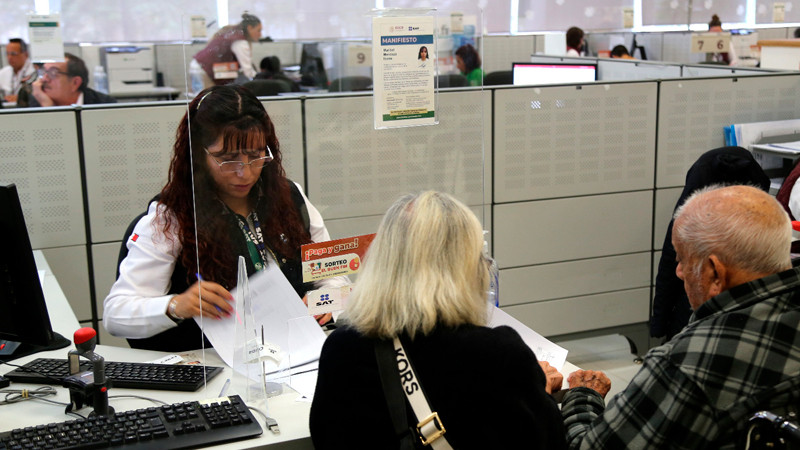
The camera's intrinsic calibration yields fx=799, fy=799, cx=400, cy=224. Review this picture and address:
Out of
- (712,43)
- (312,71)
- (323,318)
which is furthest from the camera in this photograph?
(312,71)

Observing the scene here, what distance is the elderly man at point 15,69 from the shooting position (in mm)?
6352

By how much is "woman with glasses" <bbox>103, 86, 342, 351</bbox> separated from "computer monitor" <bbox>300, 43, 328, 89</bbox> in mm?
5055

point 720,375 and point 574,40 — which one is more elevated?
point 574,40

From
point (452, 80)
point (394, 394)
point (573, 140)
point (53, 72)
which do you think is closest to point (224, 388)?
point (394, 394)

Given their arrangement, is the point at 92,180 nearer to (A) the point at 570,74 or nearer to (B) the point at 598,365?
(B) the point at 598,365

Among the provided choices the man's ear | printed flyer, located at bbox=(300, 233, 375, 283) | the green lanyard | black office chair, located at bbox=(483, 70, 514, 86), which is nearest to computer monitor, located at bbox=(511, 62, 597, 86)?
black office chair, located at bbox=(483, 70, 514, 86)

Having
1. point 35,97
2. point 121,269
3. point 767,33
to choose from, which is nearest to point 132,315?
point 121,269

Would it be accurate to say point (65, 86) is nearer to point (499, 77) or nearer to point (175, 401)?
point (499, 77)

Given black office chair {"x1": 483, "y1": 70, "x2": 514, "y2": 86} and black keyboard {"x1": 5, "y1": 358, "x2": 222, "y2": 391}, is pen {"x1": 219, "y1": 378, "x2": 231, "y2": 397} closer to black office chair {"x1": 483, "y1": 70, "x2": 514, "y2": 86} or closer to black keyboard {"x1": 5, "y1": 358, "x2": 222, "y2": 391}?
black keyboard {"x1": 5, "y1": 358, "x2": 222, "y2": 391}

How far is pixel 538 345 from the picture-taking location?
6.52 ft

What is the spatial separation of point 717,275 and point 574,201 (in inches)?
87.2

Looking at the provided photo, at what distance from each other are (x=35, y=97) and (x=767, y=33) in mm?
8651

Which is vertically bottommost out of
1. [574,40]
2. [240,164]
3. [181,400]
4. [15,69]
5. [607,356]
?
[607,356]

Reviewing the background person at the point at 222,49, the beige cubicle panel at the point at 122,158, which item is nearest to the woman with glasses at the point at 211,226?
the background person at the point at 222,49
